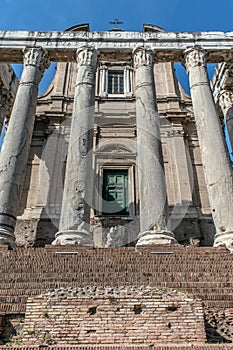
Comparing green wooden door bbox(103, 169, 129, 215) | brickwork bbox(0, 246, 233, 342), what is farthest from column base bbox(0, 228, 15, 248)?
green wooden door bbox(103, 169, 129, 215)

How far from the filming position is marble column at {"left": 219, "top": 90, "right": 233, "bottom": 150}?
1719 centimetres

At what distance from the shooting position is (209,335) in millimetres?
5898

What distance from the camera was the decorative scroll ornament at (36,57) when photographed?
14.8 meters

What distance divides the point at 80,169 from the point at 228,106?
1011 cm

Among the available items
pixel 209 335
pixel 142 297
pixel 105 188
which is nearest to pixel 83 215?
pixel 142 297

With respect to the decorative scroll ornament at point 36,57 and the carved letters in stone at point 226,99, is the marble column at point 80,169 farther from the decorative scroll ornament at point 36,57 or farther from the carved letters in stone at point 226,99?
the carved letters in stone at point 226,99

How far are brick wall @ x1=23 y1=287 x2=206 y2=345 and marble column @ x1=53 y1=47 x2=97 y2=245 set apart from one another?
389 cm

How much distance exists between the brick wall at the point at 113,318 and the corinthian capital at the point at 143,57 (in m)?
11.3

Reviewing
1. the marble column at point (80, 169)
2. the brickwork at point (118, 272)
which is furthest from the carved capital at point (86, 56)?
the brickwork at point (118, 272)

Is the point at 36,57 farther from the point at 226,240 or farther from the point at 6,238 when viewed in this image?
the point at 226,240

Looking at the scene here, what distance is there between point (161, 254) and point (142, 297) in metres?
2.68

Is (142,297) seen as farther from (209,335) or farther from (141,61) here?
(141,61)

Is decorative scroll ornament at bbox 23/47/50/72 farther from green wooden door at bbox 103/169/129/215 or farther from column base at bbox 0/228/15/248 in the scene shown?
column base at bbox 0/228/15/248

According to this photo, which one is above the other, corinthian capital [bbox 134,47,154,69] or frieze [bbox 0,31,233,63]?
frieze [bbox 0,31,233,63]
